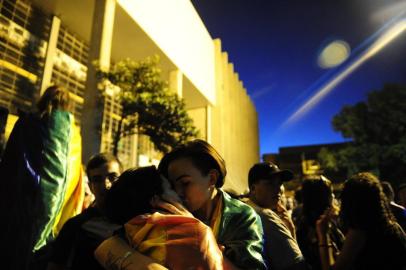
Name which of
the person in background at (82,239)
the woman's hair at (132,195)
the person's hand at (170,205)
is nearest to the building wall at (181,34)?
the person in background at (82,239)

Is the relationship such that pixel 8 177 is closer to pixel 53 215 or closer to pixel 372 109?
pixel 53 215

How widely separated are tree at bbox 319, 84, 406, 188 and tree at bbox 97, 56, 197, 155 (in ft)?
48.4

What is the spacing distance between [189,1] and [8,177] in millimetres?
24375

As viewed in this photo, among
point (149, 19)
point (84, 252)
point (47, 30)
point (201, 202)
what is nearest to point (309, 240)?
point (201, 202)

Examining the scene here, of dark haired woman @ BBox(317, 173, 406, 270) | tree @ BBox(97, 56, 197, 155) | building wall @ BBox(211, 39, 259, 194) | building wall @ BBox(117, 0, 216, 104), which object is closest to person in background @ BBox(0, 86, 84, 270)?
dark haired woman @ BBox(317, 173, 406, 270)

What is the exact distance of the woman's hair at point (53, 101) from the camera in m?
2.39

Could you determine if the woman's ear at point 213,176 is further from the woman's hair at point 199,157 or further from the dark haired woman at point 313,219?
the dark haired woman at point 313,219

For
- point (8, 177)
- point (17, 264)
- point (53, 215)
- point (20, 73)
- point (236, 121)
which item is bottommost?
point (17, 264)

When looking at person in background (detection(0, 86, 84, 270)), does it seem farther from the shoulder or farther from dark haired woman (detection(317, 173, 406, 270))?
dark haired woman (detection(317, 173, 406, 270))

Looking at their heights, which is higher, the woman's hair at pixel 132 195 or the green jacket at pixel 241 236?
the woman's hair at pixel 132 195

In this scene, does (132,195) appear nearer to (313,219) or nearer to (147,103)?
(313,219)

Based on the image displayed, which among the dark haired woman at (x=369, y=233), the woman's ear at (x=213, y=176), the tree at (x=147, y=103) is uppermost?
the tree at (x=147, y=103)

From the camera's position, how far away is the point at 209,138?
26.8 meters

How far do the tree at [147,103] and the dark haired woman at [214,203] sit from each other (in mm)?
10009
